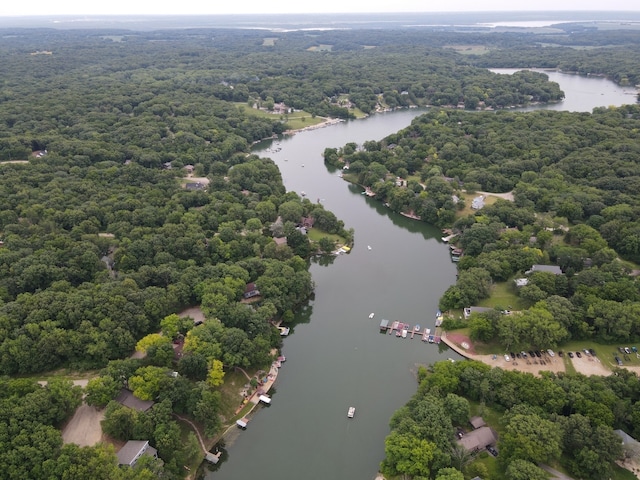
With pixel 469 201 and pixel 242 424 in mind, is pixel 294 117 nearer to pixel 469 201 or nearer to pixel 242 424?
pixel 469 201

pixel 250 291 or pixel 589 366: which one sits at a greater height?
pixel 250 291

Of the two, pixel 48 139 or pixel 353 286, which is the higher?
pixel 48 139

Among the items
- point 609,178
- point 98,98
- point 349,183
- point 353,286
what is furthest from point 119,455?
point 98,98

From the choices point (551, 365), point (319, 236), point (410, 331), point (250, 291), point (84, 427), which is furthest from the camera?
point (319, 236)

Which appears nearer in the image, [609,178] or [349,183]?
[609,178]

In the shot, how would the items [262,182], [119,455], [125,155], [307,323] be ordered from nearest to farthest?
[119,455]
[307,323]
[262,182]
[125,155]

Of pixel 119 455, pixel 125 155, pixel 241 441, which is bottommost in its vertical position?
pixel 241 441

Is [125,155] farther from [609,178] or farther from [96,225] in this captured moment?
[609,178]

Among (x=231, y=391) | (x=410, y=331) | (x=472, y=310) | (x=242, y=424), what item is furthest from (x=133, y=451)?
(x=472, y=310)
